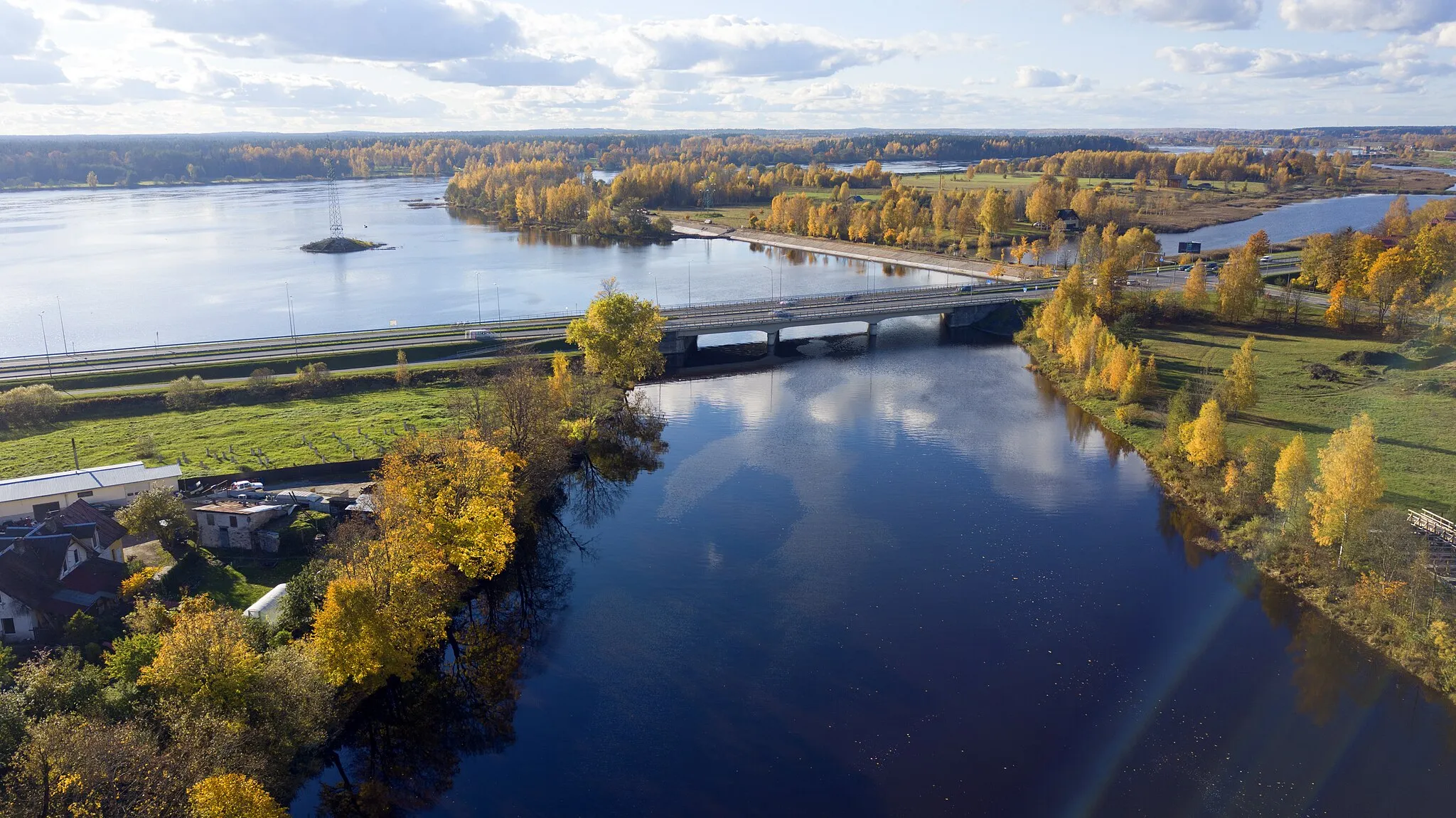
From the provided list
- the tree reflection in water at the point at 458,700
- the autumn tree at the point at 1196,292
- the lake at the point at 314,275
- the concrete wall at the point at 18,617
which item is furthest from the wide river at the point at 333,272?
the concrete wall at the point at 18,617

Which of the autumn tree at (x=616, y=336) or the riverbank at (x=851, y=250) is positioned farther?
the riverbank at (x=851, y=250)

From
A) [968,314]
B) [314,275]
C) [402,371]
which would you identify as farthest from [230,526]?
[314,275]

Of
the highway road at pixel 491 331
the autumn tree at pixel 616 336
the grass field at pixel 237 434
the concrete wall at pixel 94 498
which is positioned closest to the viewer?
the concrete wall at pixel 94 498

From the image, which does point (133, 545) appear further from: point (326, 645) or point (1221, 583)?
point (1221, 583)

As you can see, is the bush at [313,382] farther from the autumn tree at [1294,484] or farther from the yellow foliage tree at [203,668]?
the autumn tree at [1294,484]

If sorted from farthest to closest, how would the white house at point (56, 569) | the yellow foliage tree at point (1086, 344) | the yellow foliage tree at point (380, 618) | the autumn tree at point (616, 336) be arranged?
the yellow foliage tree at point (1086, 344), the autumn tree at point (616, 336), the white house at point (56, 569), the yellow foliage tree at point (380, 618)

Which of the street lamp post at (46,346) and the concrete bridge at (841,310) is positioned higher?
the concrete bridge at (841,310)

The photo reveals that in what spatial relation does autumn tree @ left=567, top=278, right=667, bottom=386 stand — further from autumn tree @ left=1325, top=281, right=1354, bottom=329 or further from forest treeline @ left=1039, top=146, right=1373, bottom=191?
forest treeline @ left=1039, top=146, right=1373, bottom=191

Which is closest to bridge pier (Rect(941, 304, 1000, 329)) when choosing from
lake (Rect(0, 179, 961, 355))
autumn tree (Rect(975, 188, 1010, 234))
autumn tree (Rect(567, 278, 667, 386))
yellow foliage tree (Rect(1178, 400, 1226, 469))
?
lake (Rect(0, 179, 961, 355))
